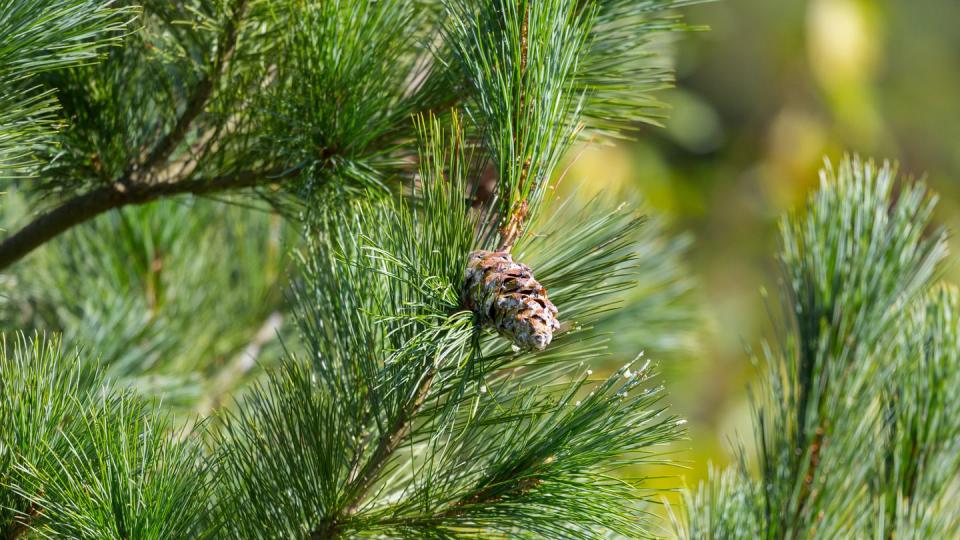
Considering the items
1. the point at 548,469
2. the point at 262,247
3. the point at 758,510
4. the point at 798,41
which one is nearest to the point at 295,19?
the point at 548,469

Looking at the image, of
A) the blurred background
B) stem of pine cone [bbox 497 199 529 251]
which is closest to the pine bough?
stem of pine cone [bbox 497 199 529 251]

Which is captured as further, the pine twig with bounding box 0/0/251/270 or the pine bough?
the pine twig with bounding box 0/0/251/270

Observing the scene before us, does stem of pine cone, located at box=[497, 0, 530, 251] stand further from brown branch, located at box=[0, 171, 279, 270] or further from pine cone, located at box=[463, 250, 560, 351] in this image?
brown branch, located at box=[0, 171, 279, 270]

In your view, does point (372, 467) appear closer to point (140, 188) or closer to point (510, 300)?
point (510, 300)

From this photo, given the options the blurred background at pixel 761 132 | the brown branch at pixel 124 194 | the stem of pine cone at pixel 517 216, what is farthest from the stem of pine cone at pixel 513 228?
the blurred background at pixel 761 132

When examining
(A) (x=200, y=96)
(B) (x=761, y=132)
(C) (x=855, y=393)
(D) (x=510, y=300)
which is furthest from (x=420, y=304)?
(B) (x=761, y=132)
